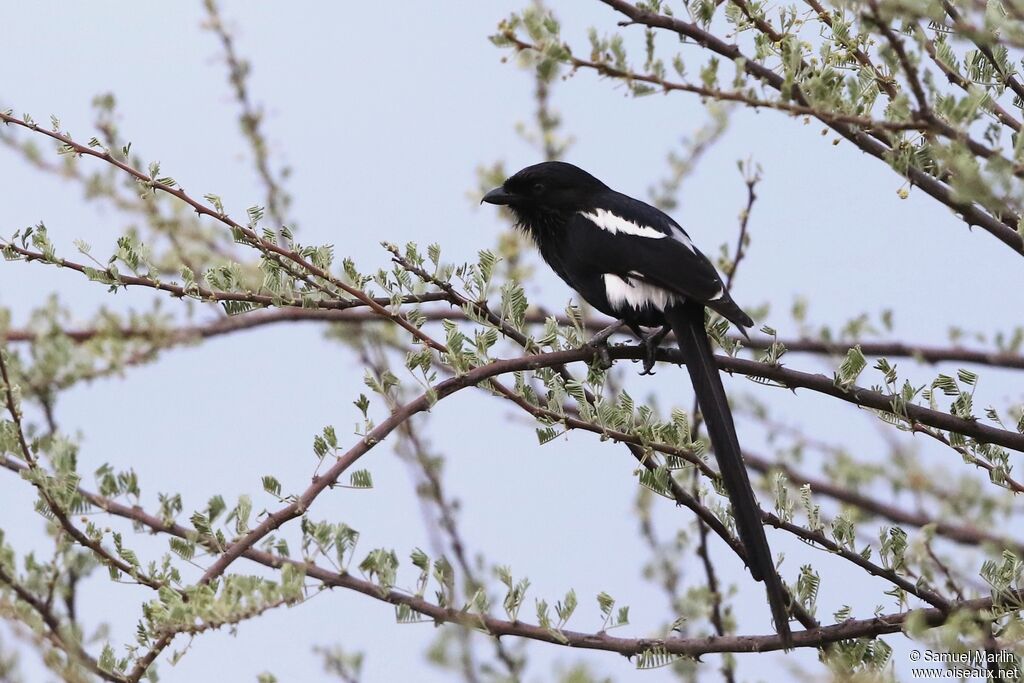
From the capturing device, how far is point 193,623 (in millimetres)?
2244

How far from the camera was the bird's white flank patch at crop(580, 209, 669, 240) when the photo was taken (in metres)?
4.36

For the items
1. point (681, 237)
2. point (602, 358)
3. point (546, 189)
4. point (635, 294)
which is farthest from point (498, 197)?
point (602, 358)

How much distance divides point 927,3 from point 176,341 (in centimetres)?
317

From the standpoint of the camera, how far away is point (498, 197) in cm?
499

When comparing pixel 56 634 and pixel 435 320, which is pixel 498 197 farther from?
pixel 56 634

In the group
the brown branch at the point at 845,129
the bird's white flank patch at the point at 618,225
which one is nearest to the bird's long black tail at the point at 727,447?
the bird's white flank patch at the point at 618,225

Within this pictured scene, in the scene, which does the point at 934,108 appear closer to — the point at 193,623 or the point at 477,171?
the point at 193,623

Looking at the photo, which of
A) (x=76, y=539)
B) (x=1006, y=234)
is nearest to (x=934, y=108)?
(x=1006, y=234)

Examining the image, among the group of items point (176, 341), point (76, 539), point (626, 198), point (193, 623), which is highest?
point (626, 198)

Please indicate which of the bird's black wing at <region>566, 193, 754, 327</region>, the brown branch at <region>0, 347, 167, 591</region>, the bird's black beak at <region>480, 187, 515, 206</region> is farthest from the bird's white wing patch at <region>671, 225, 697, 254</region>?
the brown branch at <region>0, 347, 167, 591</region>

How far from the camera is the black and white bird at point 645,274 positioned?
123 inches

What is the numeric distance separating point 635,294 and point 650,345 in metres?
0.30

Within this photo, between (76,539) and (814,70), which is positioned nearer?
(76,539)

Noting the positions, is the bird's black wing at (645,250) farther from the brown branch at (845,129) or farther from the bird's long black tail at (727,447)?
the brown branch at (845,129)
